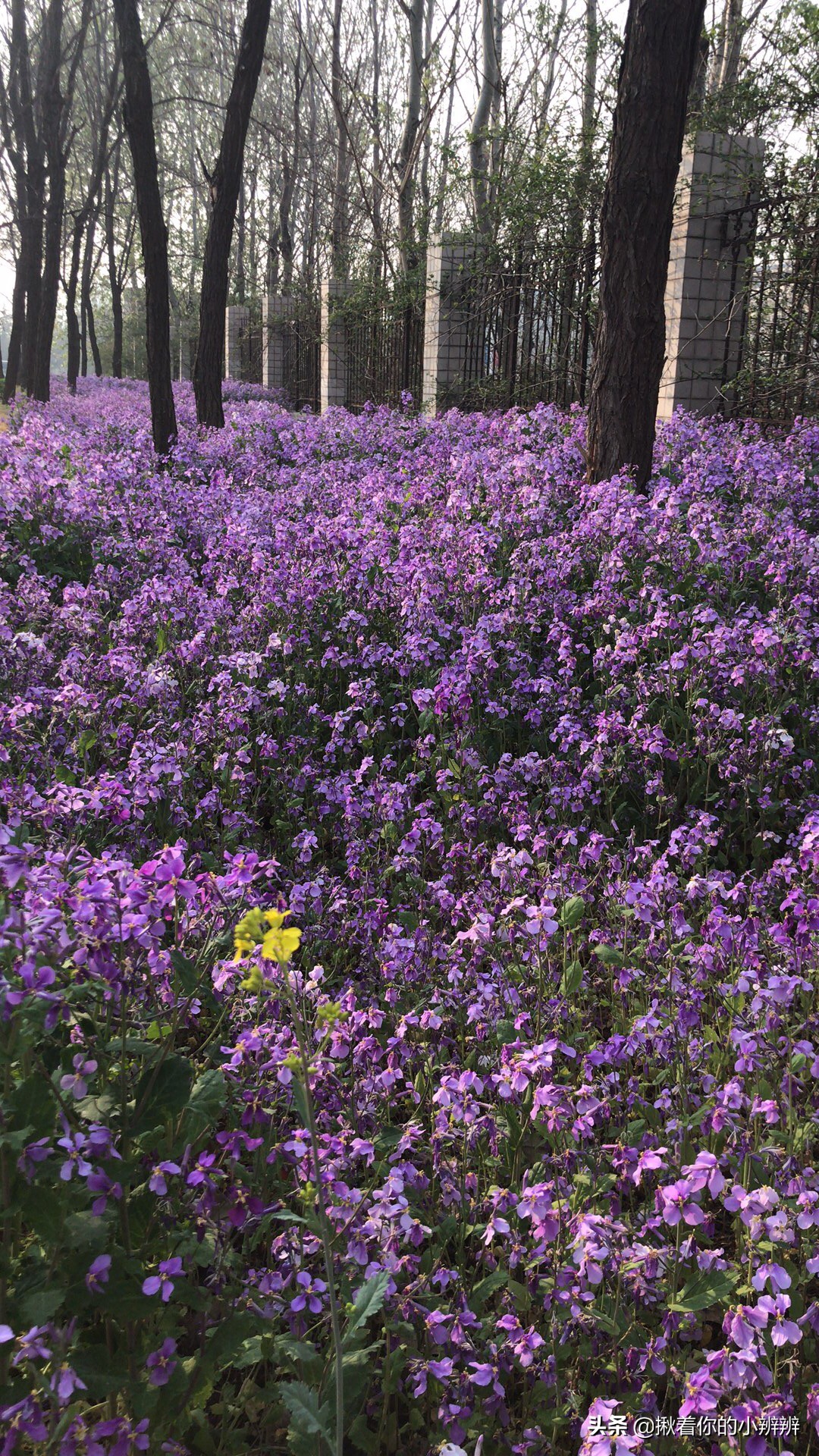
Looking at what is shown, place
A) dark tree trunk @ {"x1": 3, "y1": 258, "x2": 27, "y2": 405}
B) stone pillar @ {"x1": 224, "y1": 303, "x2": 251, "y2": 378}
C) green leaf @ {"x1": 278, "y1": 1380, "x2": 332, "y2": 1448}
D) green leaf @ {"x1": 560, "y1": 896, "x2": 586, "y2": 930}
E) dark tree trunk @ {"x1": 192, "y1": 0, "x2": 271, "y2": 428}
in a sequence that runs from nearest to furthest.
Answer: green leaf @ {"x1": 278, "y1": 1380, "x2": 332, "y2": 1448} < green leaf @ {"x1": 560, "y1": 896, "x2": 586, "y2": 930} < dark tree trunk @ {"x1": 192, "y1": 0, "x2": 271, "y2": 428} < dark tree trunk @ {"x1": 3, "y1": 258, "x2": 27, "y2": 405} < stone pillar @ {"x1": 224, "y1": 303, "x2": 251, "y2": 378}

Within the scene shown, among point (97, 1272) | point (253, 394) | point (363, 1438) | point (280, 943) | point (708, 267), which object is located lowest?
point (363, 1438)

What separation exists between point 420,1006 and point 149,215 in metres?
10.00

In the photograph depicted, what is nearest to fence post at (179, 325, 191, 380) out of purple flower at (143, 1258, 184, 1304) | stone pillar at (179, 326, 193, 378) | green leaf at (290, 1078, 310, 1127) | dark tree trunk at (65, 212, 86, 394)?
stone pillar at (179, 326, 193, 378)

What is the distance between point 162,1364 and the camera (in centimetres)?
158

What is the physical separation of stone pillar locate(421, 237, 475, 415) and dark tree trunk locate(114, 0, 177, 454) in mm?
6063

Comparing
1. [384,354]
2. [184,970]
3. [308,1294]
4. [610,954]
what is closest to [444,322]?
[384,354]

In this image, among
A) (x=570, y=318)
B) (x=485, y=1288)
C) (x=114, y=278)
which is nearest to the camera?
(x=485, y=1288)

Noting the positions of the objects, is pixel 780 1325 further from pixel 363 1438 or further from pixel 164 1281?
pixel 164 1281

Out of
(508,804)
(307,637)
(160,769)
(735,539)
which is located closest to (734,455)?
(735,539)

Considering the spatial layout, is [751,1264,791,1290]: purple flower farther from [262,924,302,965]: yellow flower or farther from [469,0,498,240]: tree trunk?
[469,0,498,240]: tree trunk

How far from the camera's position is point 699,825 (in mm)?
3061

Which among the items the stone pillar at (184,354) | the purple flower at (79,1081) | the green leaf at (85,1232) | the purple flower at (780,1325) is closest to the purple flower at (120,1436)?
the green leaf at (85,1232)

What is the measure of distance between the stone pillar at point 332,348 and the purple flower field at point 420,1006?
17.9 meters

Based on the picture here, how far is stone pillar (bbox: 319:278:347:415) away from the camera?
21672 millimetres
